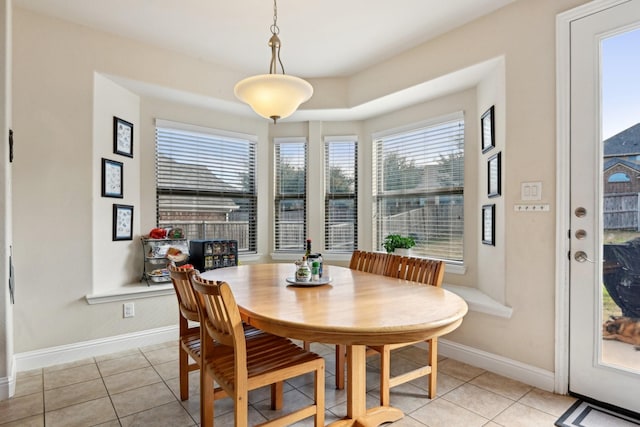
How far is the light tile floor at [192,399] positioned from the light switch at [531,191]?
1.29 m

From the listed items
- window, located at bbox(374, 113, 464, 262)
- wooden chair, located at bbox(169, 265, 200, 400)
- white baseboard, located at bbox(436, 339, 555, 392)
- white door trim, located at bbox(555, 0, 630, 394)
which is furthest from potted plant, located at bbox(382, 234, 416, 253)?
wooden chair, located at bbox(169, 265, 200, 400)

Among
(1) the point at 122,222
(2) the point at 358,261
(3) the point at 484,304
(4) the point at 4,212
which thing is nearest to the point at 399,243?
(2) the point at 358,261

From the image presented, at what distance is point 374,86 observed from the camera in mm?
3535

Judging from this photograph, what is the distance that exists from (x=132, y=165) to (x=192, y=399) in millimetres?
2229

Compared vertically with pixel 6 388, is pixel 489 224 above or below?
above

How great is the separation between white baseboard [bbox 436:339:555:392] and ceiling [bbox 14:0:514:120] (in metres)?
2.57

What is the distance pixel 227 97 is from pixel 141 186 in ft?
4.09

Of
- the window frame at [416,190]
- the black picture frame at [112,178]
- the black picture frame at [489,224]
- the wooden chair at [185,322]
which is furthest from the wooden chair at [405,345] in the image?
the black picture frame at [112,178]

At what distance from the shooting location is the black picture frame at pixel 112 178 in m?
3.01

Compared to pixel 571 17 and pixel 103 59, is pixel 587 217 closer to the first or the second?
pixel 571 17

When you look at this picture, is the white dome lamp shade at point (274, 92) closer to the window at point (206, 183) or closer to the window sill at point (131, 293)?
the window at point (206, 183)

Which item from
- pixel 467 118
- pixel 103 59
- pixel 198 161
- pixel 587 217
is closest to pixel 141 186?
pixel 198 161

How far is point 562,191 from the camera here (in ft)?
7.41

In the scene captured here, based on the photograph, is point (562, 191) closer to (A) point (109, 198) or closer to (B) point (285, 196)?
(B) point (285, 196)
